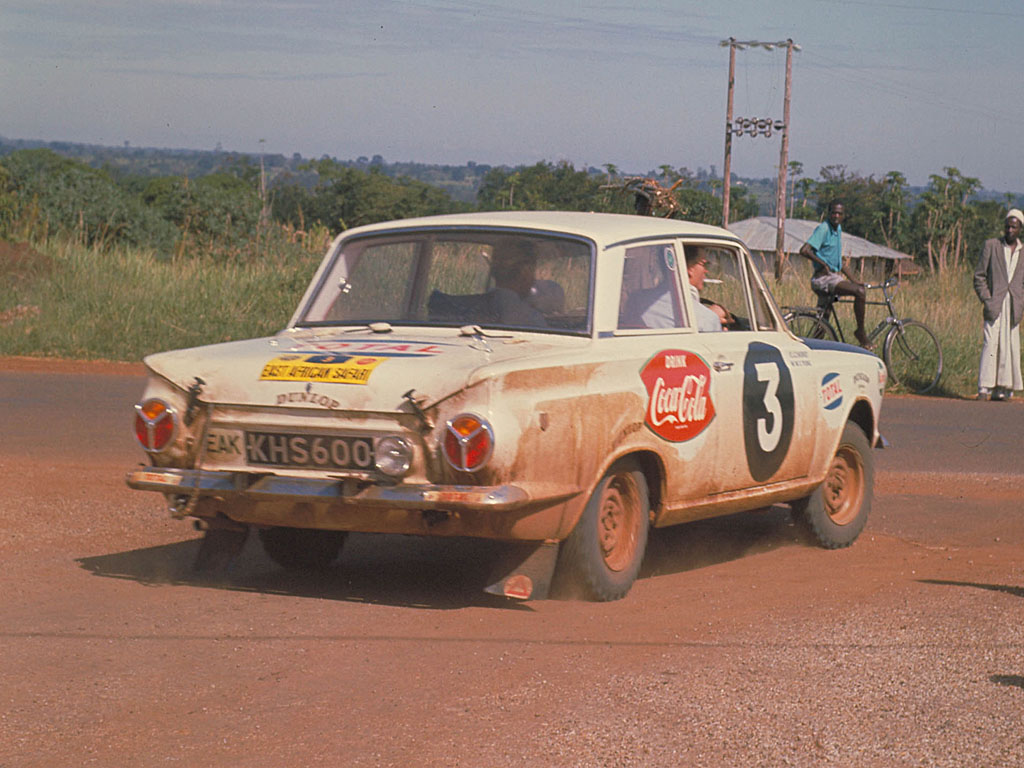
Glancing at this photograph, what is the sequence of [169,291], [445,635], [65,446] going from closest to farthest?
[445,635] → [65,446] → [169,291]

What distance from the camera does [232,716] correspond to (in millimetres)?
4605

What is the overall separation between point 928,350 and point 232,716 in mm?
14804

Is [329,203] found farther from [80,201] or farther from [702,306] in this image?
[702,306]

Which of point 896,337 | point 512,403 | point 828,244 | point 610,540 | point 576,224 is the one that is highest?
point 576,224

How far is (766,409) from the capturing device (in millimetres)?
7238

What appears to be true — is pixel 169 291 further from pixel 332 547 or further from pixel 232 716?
pixel 232 716

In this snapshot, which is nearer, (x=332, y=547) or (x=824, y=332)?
(x=332, y=547)

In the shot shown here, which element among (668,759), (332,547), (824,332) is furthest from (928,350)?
(668,759)

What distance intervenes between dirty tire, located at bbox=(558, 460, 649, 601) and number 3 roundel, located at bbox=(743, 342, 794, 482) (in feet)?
2.80

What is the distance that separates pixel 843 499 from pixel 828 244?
28.2ft

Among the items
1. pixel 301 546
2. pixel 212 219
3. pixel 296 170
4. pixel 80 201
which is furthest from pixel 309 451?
pixel 296 170

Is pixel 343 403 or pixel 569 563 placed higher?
pixel 343 403

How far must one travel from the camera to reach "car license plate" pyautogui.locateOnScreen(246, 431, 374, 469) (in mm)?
5781

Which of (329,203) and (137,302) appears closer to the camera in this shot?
(137,302)
